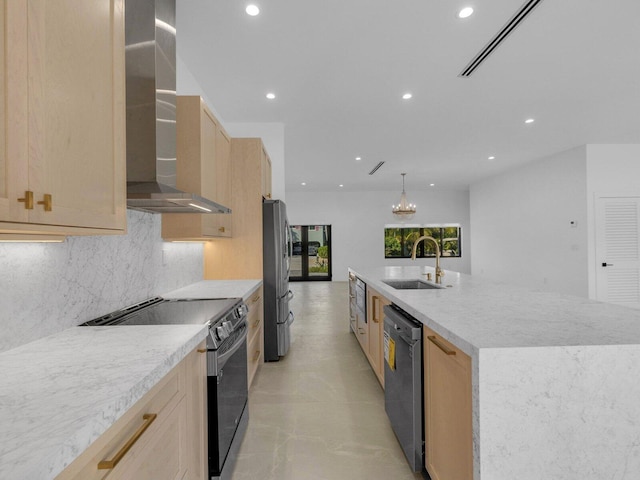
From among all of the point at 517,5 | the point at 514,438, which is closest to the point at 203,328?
the point at 514,438

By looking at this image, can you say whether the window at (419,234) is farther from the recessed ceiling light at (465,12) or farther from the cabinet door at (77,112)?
the cabinet door at (77,112)

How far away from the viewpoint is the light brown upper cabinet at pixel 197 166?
2.23 meters

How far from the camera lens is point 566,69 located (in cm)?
315

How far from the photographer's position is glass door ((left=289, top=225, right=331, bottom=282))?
10383 millimetres

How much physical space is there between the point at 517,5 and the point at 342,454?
3.18 metres

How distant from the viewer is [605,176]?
5.83m

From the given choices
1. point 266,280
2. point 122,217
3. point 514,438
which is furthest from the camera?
point 266,280

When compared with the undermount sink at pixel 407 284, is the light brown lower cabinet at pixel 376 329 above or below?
below

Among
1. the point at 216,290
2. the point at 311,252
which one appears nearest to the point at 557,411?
the point at 216,290

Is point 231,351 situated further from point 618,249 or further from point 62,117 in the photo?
point 618,249

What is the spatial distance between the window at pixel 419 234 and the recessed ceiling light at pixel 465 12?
8.34 meters

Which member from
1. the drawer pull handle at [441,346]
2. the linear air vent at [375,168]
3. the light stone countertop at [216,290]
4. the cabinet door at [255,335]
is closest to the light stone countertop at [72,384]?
the light stone countertop at [216,290]

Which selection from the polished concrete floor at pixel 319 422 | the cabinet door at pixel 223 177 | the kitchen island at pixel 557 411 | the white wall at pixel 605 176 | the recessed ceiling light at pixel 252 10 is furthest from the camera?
the white wall at pixel 605 176

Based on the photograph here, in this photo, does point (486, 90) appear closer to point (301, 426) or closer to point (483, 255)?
point (301, 426)
